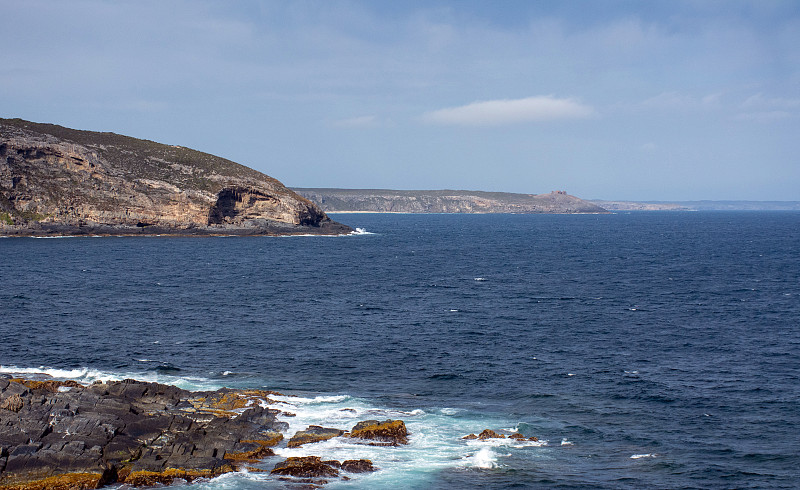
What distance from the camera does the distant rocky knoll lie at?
482ft

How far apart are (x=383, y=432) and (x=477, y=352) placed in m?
18.2

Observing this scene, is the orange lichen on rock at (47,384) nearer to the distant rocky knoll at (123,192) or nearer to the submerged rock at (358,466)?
the submerged rock at (358,466)

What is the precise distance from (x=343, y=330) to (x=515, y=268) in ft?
168

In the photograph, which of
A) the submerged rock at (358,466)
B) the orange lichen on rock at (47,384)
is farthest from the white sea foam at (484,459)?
the orange lichen on rock at (47,384)

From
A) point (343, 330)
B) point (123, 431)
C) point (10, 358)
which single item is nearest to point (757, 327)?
point (343, 330)

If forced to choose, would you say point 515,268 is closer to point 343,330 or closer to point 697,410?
point 343,330

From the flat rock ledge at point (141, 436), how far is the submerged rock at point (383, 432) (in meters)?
0.05

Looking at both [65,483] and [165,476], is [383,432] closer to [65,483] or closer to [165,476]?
[165,476]

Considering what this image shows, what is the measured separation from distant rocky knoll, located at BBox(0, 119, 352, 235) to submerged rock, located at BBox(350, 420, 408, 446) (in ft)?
435

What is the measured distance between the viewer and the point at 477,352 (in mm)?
50938

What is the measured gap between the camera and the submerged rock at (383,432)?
3362 centimetres

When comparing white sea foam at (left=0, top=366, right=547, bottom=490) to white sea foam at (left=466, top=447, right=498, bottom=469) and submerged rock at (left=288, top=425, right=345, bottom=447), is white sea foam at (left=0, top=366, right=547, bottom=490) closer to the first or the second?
white sea foam at (left=466, top=447, right=498, bottom=469)

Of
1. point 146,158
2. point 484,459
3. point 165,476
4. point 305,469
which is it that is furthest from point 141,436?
point 146,158

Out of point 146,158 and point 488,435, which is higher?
point 146,158
